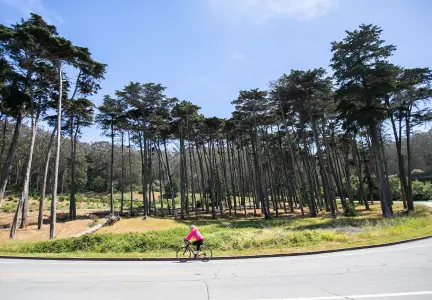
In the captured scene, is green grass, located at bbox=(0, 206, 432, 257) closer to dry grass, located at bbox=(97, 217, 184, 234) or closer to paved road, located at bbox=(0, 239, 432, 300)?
paved road, located at bbox=(0, 239, 432, 300)

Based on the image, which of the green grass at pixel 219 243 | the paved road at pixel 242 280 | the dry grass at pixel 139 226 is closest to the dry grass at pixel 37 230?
the dry grass at pixel 139 226

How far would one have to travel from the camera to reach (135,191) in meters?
78.0

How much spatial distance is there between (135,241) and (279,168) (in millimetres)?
45545

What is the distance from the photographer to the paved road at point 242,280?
6.56m

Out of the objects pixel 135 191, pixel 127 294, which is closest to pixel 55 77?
pixel 127 294

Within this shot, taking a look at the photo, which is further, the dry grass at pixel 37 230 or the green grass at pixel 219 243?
the dry grass at pixel 37 230

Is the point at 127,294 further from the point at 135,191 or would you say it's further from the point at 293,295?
the point at 135,191

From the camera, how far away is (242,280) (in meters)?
8.11

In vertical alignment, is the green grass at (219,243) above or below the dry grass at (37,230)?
below

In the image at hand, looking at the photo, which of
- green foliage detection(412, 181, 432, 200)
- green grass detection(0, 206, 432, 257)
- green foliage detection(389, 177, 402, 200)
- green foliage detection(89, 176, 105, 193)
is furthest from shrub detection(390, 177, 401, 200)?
green foliage detection(89, 176, 105, 193)

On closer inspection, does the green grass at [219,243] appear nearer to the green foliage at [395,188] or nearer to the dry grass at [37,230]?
the dry grass at [37,230]

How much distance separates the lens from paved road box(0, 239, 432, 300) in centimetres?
656

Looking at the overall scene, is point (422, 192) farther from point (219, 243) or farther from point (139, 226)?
point (219, 243)

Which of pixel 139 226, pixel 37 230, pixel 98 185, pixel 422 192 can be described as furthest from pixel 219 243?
pixel 98 185
